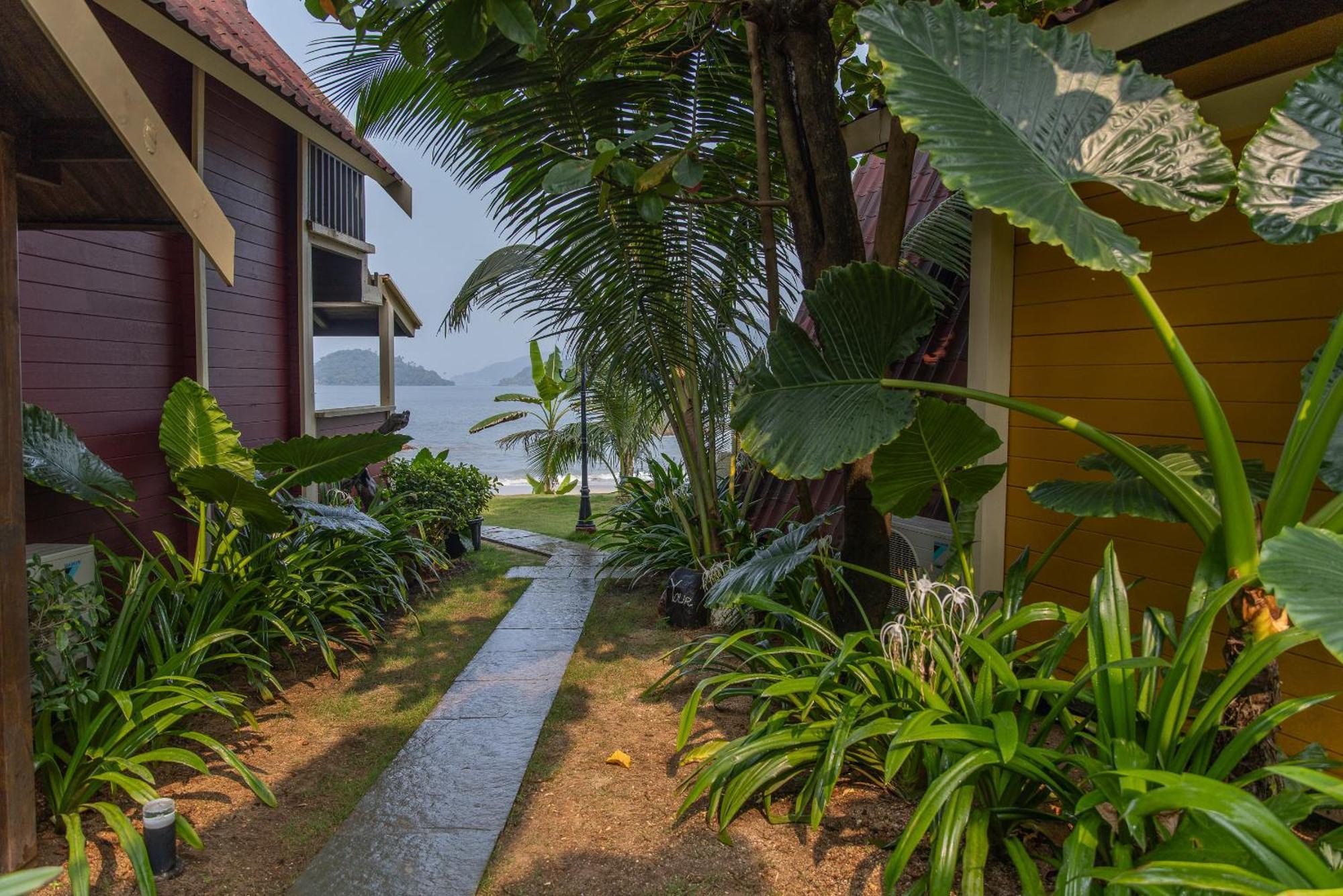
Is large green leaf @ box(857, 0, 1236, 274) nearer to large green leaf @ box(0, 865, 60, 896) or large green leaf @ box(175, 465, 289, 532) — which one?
large green leaf @ box(0, 865, 60, 896)

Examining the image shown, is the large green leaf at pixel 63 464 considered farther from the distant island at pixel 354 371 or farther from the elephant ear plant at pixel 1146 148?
the distant island at pixel 354 371

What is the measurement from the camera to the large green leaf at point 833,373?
2.64 metres

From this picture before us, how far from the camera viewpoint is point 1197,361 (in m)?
3.21

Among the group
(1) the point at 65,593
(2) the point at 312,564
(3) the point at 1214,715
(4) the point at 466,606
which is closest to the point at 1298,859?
(3) the point at 1214,715

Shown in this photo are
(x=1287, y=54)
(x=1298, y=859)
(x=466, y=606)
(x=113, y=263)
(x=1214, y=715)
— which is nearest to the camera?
(x=1298, y=859)

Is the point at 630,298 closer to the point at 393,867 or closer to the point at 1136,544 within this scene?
the point at 1136,544

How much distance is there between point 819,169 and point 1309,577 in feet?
8.10

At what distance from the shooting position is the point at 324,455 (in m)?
4.73

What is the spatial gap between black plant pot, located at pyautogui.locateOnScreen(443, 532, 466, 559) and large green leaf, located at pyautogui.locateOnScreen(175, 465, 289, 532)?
3.79 m

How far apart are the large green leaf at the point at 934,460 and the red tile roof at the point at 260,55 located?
4293 mm

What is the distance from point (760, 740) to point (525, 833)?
898 mm

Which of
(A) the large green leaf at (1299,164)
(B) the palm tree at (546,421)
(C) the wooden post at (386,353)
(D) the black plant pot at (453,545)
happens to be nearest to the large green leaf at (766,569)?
(A) the large green leaf at (1299,164)

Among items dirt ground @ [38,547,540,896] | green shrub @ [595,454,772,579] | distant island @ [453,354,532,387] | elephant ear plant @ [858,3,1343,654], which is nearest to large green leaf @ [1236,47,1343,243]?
elephant ear plant @ [858,3,1343,654]

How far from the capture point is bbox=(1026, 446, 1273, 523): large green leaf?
2479 mm
